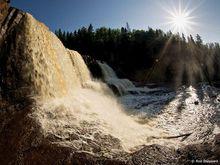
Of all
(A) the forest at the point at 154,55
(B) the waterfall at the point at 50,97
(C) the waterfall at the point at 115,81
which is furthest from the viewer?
(A) the forest at the point at 154,55

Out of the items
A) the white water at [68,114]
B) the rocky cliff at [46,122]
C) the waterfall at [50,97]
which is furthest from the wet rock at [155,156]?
the waterfall at [50,97]

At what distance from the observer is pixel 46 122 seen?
1152cm

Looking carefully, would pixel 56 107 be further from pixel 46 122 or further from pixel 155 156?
pixel 155 156

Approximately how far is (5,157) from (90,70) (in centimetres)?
2015

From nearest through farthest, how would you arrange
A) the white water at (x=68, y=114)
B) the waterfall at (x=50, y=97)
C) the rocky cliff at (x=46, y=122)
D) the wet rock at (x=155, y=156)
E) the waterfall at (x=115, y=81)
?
the wet rock at (x=155, y=156) → the rocky cliff at (x=46, y=122) → the white water at (x=68, y=114) → the waterfall at (x=50, y=97) → the waterfall at (x=115, y=81)

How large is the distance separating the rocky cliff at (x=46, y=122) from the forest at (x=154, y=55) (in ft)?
75.8

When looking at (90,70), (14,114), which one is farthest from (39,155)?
(90,70)

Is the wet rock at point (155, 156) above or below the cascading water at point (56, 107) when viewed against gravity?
below

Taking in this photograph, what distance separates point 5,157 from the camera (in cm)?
1002

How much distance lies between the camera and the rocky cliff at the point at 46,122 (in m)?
10.1

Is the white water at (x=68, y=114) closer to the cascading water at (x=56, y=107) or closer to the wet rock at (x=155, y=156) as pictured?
the cascading water at (x=56, y=107)

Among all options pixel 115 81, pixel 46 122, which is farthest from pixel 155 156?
pixel 115 81

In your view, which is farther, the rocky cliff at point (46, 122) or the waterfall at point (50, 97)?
the waterfall at point (50, 97)

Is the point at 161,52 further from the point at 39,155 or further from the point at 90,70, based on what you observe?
the point at 39,155
